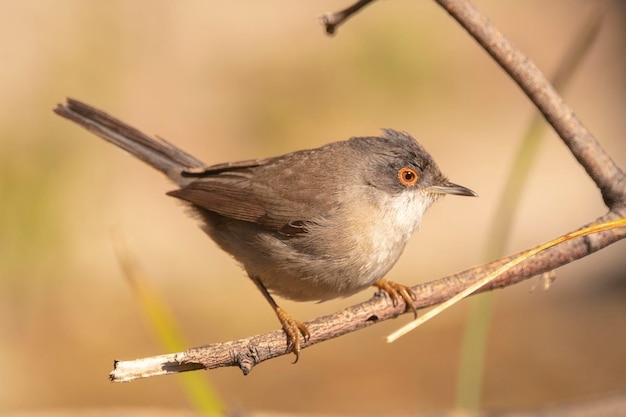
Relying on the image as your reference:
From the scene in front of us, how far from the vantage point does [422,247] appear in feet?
30.2

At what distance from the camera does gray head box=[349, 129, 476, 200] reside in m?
4.59

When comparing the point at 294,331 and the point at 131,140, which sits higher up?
the point at 131,140

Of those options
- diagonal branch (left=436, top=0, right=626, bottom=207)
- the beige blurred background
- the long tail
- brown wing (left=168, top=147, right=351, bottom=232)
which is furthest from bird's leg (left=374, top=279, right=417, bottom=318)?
the beige blurred background

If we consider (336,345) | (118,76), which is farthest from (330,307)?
(118,76)

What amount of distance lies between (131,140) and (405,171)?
1.75 m

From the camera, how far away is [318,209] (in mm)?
4555

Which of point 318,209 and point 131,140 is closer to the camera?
point 318,209

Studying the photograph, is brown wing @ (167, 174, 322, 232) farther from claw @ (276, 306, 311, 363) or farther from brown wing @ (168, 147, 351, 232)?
claw @ (276, 306, 311, 363)

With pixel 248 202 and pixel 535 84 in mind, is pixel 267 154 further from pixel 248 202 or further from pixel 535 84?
pixel 535 84

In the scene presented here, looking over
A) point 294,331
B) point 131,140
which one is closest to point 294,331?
point 294,331

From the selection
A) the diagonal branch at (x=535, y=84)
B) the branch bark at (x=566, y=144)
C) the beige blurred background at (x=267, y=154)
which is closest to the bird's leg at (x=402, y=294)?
the branch bark at (x=566, y=144)

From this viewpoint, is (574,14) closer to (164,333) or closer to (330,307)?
(330,307)

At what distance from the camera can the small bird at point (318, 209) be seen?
14.2ft

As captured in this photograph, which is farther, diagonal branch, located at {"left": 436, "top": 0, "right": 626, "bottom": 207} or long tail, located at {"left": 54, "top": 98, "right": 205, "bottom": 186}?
long tail, located at {"left": 54, "top": 98, "right": 205, "bottom": 186}
